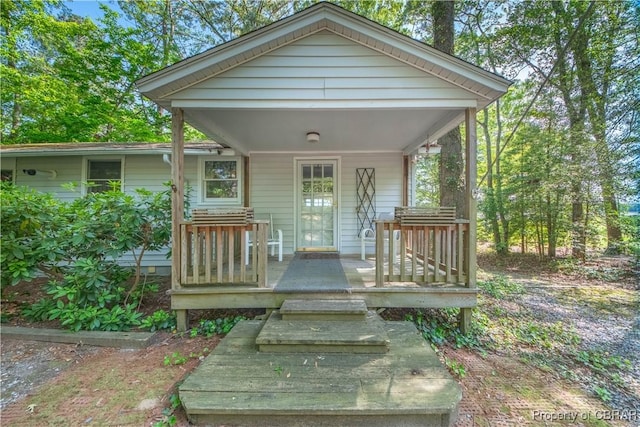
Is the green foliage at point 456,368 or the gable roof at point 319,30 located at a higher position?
the gable roof at point 319,30

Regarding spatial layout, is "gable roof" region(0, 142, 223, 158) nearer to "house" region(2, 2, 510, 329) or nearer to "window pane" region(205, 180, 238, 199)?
"window pane" region(205, 180, 238, 199)

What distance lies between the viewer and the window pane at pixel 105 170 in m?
5.96

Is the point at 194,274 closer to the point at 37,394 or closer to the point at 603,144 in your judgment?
the point at 37,394

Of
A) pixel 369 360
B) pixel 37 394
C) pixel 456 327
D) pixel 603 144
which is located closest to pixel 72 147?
pixel 37 394

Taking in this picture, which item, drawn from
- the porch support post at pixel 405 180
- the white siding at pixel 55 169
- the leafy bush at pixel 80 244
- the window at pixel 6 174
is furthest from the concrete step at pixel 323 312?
the window at pixel 6 174

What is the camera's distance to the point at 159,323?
329cm

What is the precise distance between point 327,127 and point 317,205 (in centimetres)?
203

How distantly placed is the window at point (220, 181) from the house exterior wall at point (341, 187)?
0.39 meters

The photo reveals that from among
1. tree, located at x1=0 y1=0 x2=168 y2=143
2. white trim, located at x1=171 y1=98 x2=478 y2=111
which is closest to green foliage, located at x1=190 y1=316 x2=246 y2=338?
white trim, located at x1=171 y1=98 x2=478 y2=111

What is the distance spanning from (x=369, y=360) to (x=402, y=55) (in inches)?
125

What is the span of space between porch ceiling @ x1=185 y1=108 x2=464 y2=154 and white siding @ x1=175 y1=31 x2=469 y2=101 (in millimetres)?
243

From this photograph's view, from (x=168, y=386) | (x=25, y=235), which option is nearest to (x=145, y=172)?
(x=25, y=235)

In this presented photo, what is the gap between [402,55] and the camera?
307cm

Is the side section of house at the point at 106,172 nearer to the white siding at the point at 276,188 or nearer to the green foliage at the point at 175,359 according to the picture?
the white siding at the point at 276,188
